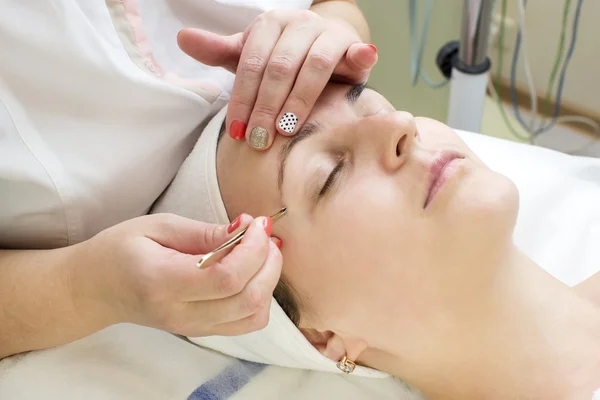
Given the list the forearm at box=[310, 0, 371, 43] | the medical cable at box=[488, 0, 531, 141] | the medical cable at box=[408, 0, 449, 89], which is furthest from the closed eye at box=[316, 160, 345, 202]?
the medical cable at box=[488, 0, 531, 141]

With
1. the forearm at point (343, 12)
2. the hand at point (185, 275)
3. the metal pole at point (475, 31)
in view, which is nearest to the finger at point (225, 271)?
the hand at point (185, 275)

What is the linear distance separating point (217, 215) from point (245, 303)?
261 mm

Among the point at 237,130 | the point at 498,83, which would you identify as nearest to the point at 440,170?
the point at 237,130

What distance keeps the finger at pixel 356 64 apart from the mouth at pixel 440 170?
0.61 ft

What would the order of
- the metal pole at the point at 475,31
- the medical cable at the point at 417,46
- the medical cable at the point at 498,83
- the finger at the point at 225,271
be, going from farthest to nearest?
the medical cable at the point at 498,83 → the medical cable at the point at 417,46 → the metal pole at the point at 475,31 → the finger at the point at 225,271

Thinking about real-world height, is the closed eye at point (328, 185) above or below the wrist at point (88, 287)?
above

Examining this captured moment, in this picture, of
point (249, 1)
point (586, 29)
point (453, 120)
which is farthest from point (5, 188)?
point (586, 29)

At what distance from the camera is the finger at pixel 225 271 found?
2.20 ft

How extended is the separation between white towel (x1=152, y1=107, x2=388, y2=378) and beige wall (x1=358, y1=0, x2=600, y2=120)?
121 cm

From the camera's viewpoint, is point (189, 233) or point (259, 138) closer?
point (189, 233)

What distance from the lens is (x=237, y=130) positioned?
90 cm

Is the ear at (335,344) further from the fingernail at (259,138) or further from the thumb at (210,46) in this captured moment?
the thumb at (210,46)

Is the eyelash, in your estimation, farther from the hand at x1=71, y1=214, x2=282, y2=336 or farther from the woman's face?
the hand at x1=71, y1=214, x2=282, y2=336

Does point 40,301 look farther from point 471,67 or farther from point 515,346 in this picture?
point 471,67
